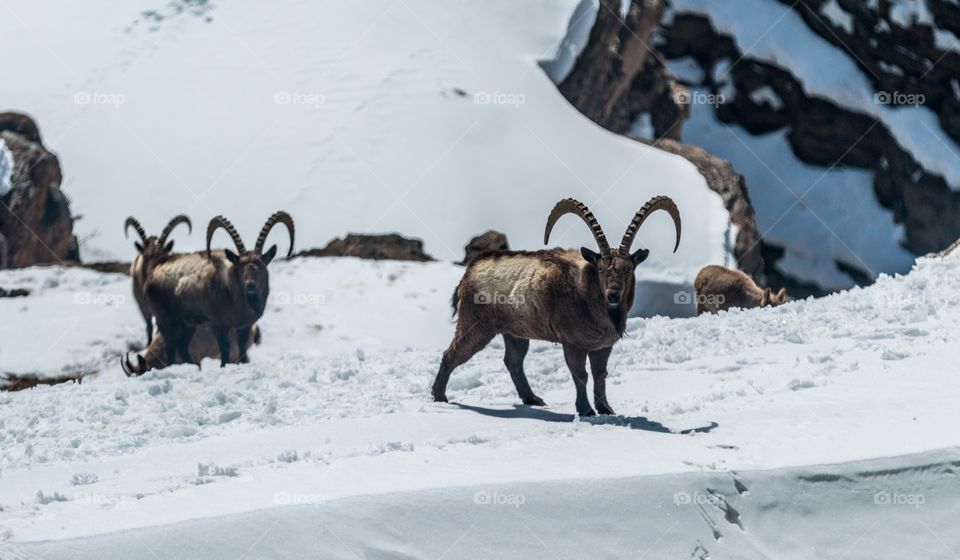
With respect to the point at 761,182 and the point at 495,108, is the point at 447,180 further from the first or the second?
the point at 761,182

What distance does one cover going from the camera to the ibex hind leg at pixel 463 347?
1071 cm

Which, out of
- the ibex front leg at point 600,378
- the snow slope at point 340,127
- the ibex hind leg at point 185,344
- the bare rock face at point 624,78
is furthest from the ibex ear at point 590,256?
the bare rock face at point 624,78

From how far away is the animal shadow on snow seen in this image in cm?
970

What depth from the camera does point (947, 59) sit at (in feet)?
142

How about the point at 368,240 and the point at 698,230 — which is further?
the point at 698,230

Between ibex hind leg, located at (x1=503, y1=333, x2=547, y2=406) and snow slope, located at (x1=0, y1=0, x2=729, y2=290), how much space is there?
40.9 ft

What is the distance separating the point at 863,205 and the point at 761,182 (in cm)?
441

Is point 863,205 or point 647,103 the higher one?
point 647,103

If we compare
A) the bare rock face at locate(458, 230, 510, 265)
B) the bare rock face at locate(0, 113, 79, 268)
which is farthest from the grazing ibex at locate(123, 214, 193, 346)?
the bare rock face at locate(0, 113, 79, 268)

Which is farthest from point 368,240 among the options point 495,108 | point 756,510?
point 756,510

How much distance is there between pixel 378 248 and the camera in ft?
76.2

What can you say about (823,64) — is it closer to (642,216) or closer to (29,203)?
(29,203)

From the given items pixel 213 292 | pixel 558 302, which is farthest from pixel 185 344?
pixel 558 302

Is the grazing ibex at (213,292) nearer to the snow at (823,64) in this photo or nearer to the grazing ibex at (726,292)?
the grazing ibex at (726,292)
